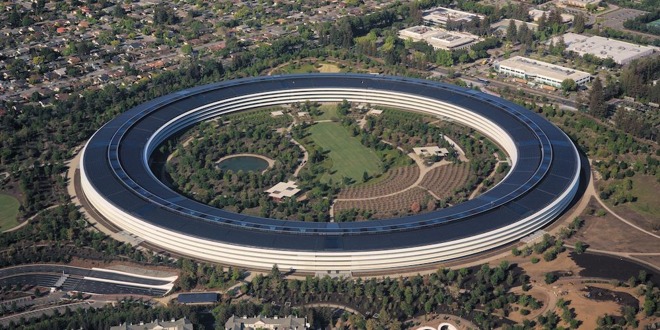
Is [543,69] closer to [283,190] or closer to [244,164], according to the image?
[244,164]

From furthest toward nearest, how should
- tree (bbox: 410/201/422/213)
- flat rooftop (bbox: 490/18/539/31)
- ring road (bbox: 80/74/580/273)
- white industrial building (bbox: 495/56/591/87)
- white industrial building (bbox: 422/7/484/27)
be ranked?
white industrial building (bbox: 422/7/484/27) → flat rooftop (bbox: 490/18/539/31) → white industrial building (bbox: 495/56/591/87) → tree (bbox: 410/201/422/213) → ring road (bbox: 80/74/580/273)

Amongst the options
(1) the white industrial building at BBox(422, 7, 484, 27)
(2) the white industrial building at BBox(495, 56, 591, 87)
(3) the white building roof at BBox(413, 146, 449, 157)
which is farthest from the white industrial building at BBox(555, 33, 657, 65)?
(3) the white building roof at BBox(413, 146, 449, 157)

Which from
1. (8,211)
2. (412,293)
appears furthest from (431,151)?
(8,211)

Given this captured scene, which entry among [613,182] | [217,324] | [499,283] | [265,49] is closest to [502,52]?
[265,49]

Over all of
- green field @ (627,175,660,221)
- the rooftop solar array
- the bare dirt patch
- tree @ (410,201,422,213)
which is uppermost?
the rooftop solar array

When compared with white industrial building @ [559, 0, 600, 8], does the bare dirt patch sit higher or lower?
lower

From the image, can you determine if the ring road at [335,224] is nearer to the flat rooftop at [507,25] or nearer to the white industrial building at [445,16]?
the flat rooftop at [507,25]

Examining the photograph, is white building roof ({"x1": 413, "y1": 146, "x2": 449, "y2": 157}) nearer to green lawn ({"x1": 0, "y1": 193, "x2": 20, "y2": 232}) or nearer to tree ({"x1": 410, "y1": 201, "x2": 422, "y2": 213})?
tree ({"x1": 410, "y1": 201, "x2": 422, "y2": 213})

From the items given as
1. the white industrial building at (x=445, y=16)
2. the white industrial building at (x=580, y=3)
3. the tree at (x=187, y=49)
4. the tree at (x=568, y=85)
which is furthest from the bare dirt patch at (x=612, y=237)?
the white industrial building at (x=580, y=3)
